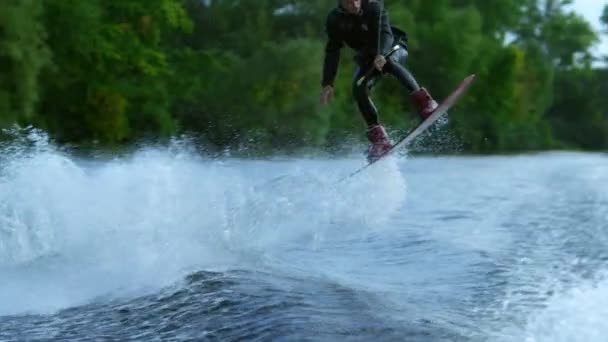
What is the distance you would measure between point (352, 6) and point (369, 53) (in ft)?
1.89

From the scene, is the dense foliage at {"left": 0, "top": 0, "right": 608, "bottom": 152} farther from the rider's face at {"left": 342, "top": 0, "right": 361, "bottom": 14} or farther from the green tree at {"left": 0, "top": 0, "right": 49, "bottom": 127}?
the rider's face at {"left": 342, "top": 0, "right": 361, "bottom": 14}

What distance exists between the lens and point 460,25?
4503cm

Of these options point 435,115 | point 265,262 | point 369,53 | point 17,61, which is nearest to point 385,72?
point 369,53

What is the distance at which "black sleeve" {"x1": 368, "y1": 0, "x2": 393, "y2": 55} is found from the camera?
899 centimetres

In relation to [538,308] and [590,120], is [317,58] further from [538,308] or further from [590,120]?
[590,120]

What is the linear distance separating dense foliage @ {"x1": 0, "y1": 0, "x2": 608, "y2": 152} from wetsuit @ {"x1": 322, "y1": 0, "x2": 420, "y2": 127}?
48.8 ft

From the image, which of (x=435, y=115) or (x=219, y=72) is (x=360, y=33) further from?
(x=219, y=72)

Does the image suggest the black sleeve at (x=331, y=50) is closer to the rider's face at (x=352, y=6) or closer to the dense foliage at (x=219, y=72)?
the rider's face at (x=352, y=6)

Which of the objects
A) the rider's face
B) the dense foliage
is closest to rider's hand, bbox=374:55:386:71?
the rider's face

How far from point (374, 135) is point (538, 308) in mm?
2666

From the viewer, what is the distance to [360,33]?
30.0 ft

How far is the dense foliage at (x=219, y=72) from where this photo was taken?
1238 inches

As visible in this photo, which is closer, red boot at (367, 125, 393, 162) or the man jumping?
the man jumping

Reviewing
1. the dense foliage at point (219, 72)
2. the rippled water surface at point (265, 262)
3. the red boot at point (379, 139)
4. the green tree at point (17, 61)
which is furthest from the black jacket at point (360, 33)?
the green tree at point (17, 61)
